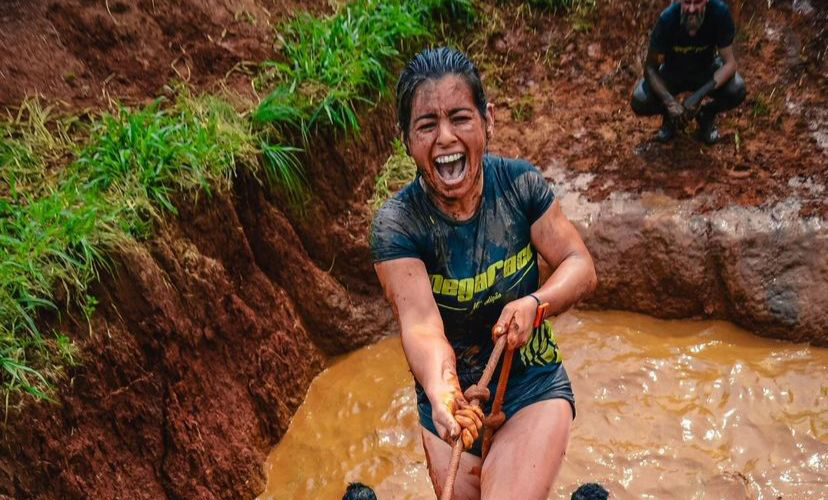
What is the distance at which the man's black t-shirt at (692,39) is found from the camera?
4.21 metres

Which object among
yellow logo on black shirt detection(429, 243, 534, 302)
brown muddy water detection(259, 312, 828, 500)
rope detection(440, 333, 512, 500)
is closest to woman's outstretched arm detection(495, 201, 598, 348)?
yellow logo on black shirt detection(429, 243, 534, 302)

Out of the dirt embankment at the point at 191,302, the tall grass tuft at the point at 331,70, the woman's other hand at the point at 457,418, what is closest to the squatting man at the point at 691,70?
the tall grass tuft at the point at 331,70

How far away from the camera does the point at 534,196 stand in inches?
88.5

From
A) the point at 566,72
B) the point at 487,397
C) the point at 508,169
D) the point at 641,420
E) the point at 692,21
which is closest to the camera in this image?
the point at 487,397

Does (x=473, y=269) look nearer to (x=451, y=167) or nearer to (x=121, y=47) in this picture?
(x=451, y=167)

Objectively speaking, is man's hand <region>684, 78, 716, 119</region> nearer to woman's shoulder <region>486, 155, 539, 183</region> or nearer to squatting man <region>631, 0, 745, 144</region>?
squatting man <region>631, 0, 745, 144</region>

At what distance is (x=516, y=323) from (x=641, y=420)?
6.18 ft

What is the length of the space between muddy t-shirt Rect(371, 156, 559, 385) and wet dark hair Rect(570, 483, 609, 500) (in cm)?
104

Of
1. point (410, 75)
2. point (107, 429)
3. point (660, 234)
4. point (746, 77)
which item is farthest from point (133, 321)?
point (746, 77)

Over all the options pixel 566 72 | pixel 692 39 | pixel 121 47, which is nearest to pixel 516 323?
pixel 692 39

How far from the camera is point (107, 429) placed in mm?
3002

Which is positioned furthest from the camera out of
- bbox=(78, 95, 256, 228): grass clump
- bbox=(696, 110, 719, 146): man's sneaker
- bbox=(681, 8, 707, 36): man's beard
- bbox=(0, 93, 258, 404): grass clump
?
bbox=(696, 110, 719, 146): man's sneaker

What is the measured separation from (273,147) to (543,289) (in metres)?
2.07

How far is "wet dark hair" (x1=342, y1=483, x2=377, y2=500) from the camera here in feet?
10.5
